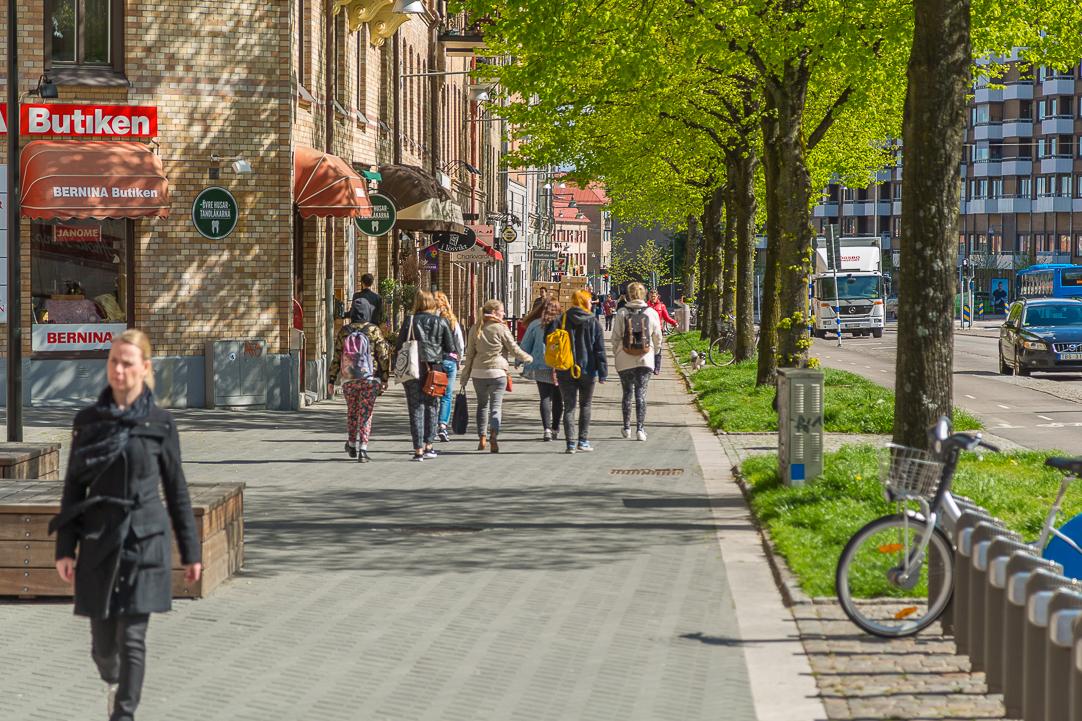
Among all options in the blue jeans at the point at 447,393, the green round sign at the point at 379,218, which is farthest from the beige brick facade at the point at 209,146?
the blue jeans at the point at 447,393

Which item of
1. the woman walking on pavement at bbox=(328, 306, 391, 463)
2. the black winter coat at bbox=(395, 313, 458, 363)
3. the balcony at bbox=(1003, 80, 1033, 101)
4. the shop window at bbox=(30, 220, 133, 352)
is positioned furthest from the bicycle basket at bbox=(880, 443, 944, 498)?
the balcony at bbox=(1003, 80, 1033, 101)

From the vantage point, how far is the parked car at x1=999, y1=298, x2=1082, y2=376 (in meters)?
34.8

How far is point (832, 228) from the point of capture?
55.8 meters

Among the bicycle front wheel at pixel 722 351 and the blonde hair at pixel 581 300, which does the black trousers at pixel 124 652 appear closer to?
the blonde hair at pixel 581 300

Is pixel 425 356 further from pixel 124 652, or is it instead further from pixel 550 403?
pixel 124 652

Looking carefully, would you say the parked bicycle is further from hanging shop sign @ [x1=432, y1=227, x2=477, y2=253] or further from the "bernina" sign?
hanging shop sign @ [x1=432, y1=227, x2=477, y2=253]

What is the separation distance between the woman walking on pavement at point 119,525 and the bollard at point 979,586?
10.7 ft

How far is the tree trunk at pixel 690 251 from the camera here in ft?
197

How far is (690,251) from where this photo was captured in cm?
6147

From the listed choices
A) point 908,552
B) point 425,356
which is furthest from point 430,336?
point 908,552

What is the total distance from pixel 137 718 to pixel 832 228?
166 feet

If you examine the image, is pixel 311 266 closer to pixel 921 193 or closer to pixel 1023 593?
pixel 921 193

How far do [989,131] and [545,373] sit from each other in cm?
12048

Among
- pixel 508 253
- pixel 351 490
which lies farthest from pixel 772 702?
pixel 508 253
